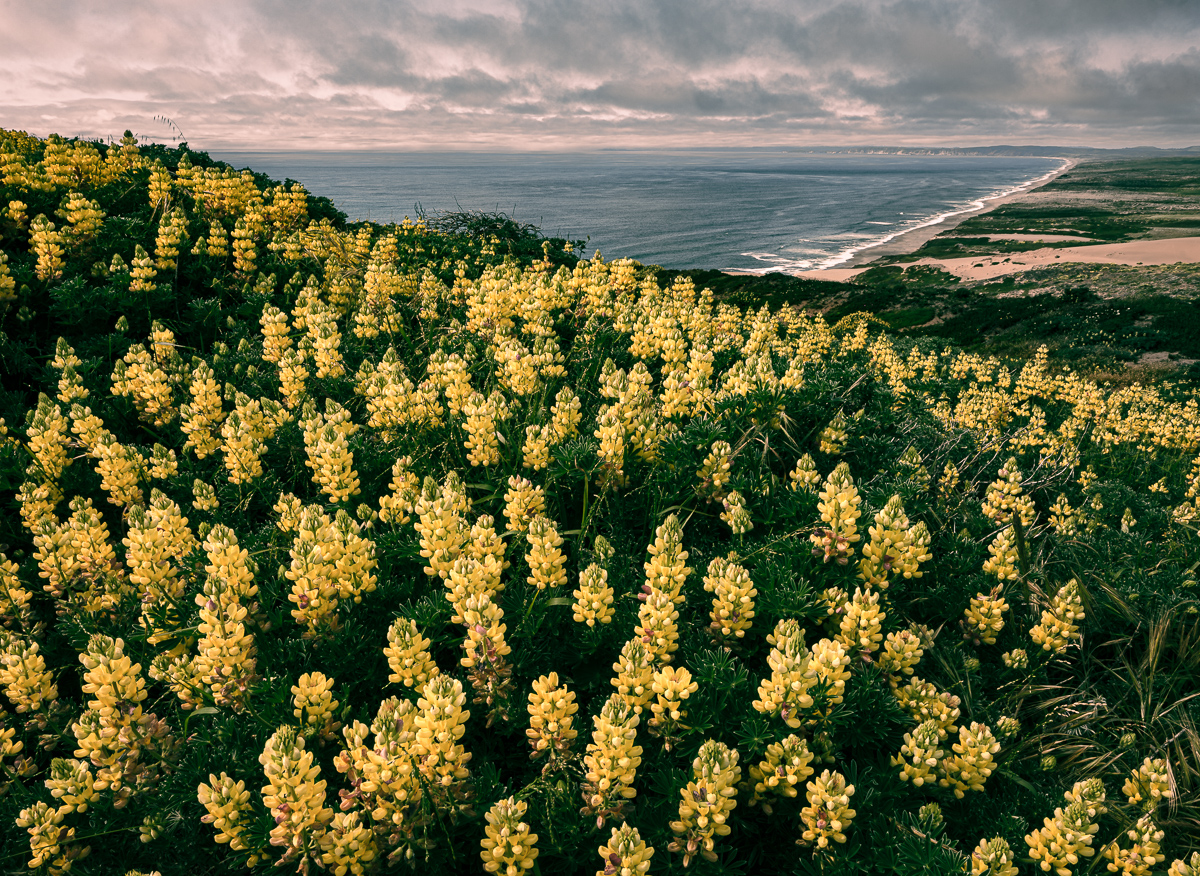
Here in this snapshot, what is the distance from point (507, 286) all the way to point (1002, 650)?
4.89m

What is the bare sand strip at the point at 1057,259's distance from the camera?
53031 mm

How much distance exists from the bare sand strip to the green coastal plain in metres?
53.7

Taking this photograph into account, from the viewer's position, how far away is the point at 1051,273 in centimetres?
4728

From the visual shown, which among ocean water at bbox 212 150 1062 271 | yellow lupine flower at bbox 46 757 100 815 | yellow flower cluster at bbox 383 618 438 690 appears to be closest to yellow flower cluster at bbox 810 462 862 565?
yellow flower cluster at bbox 383 618 438 690

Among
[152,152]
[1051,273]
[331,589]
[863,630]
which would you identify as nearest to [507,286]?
[331,589]

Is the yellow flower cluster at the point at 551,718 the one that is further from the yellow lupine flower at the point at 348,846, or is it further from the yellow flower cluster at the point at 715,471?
the yellow flower cluster at the point at 715,471

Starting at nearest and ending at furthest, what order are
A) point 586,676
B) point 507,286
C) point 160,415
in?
1. point 586,676
2. point 160,415
3. point 507,286

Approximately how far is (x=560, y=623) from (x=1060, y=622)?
244cm

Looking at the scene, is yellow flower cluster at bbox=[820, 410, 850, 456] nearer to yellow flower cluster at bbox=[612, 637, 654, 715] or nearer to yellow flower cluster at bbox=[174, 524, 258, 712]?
yellow flower cluster at bbox=[612, 637, 654, 715]

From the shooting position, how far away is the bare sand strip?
5303 cm

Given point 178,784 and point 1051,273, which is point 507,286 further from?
point 1051,273

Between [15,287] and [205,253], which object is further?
[205,253]

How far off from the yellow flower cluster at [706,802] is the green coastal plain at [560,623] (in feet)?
0.04

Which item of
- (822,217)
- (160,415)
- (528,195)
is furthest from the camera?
(528,195)
